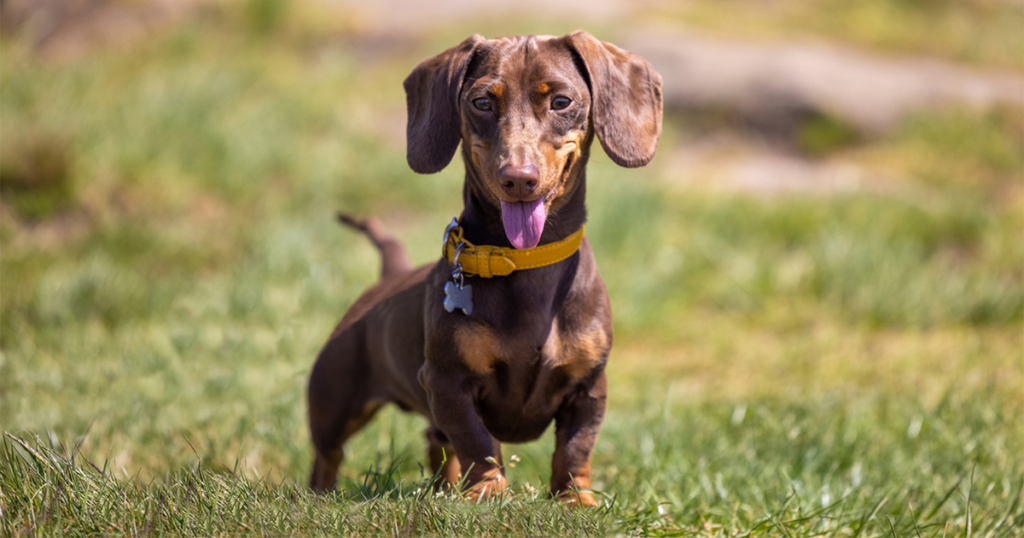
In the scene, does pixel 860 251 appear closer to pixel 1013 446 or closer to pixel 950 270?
pixel 950 270

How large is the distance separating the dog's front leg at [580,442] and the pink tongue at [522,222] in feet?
1.66

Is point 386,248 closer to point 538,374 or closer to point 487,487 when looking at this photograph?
point 538,374

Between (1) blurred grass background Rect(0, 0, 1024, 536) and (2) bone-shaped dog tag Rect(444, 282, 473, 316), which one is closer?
(2) bone-shaped dog tag Rect(444, 282, 473, 316)

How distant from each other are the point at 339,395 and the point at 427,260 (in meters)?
2.61

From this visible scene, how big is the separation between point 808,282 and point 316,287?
319 centimetres

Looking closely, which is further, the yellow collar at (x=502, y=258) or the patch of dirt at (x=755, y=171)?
the patch of dirt at (x=755, y=171)

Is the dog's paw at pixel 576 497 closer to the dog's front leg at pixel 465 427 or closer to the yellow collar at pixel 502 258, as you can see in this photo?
the dog's front leg at pixel 465 427

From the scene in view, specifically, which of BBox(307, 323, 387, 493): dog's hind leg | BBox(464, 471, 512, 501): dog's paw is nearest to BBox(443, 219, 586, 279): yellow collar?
BBox(464, 471, 512, 501): dog's paw

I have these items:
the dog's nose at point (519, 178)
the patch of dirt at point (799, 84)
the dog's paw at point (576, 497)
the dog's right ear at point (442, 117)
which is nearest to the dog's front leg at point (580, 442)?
the dog's paw at point (576, 497)

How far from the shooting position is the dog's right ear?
257 cm

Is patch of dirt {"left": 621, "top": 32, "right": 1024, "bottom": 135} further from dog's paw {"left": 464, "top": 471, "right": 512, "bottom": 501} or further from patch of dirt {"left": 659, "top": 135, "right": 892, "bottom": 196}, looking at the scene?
dog's paw {"left": 464, "top": 471, "right": 512, "bottom": 501}

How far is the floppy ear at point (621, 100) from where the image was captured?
2545 millimetres

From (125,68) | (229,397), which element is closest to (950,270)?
(229,397)

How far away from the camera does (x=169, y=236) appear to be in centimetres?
630
